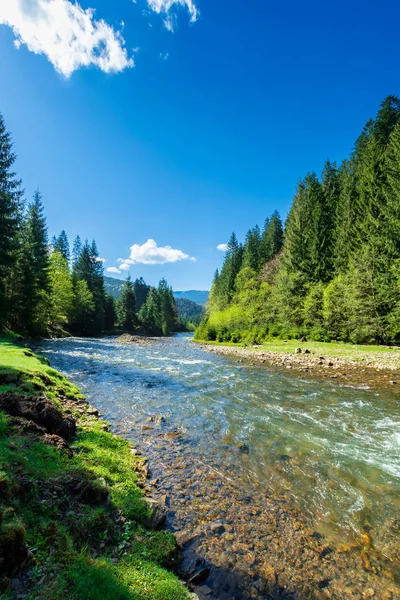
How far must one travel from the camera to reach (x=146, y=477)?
6.35 metres

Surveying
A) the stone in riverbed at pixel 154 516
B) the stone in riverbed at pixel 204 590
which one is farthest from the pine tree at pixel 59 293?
the stone in riverbed at pixel 204 590

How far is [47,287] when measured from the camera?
41.9 meters

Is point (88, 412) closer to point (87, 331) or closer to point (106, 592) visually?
point (106, 592)

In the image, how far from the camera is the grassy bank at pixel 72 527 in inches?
111

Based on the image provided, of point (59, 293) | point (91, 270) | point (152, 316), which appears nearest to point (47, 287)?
point (59, 293)

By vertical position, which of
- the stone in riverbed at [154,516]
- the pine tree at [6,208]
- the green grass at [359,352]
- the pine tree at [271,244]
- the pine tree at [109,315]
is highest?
the pine tree at [271,244]

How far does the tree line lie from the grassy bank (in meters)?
25.4

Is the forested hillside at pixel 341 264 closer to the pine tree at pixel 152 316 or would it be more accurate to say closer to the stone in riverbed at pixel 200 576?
the stone in riverbed at pixel 200 576

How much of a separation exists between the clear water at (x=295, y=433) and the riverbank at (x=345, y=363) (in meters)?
2.19

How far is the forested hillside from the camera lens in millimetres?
27255

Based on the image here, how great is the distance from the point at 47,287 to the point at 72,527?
1763 inches

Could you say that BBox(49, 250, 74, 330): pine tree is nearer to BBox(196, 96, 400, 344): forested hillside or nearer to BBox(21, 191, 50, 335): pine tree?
BBox(21, 191, 50, 335): pine tree

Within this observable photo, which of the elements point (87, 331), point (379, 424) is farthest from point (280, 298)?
point (87, 331)

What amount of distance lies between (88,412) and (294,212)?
4982cm
